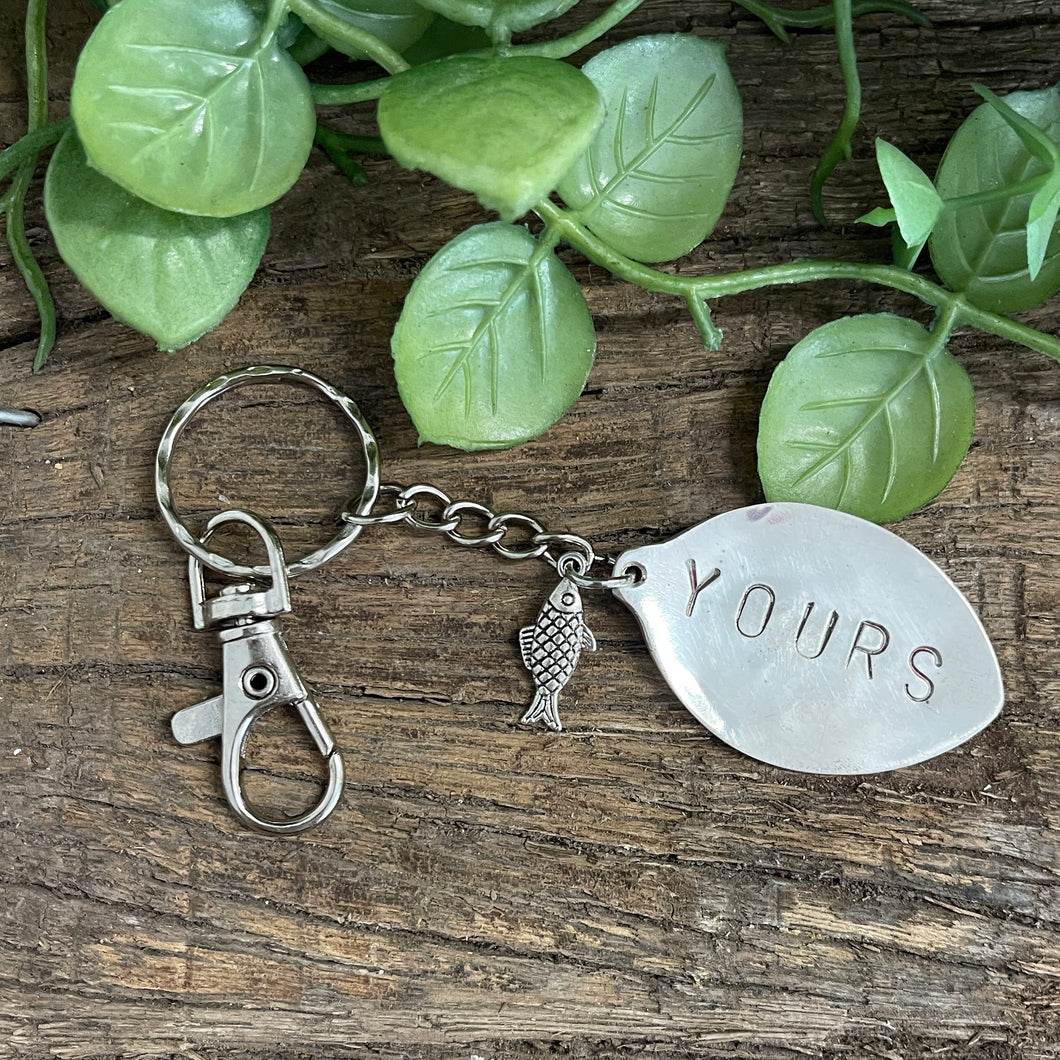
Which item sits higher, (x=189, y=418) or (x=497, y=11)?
(x=497, y=11)

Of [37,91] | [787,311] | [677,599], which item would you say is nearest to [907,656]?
[677,599]

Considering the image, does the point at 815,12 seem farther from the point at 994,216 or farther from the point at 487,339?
the point at 487,339

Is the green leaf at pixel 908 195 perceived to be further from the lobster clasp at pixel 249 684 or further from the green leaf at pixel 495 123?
the lobster clasp at pixel 249 684

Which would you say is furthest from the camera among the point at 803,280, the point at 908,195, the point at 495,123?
the point at 803,280

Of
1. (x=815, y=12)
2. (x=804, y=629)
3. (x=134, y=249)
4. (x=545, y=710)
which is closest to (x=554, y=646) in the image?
(x=545, y=710)

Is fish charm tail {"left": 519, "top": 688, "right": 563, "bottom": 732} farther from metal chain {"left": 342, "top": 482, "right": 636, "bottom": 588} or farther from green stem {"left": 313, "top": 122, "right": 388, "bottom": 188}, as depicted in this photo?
green stem {"left": 313, "top": 122, "right": 388, "bottom": 188}

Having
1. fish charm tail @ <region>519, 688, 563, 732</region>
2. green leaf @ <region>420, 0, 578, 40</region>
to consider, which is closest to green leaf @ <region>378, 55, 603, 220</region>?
green leaf @ <region>420, 0, 578, 40</region>

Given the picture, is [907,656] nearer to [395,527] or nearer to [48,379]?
[395,527]
